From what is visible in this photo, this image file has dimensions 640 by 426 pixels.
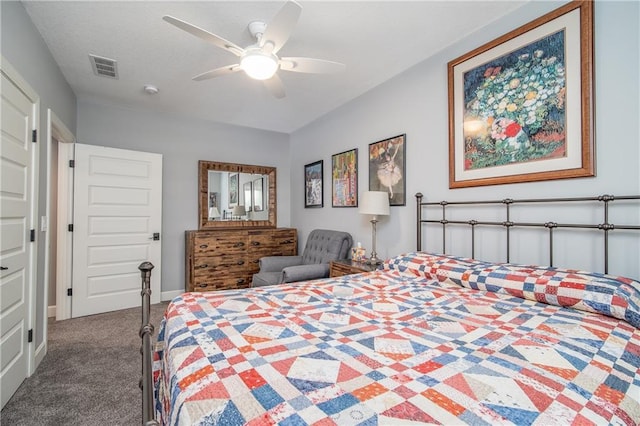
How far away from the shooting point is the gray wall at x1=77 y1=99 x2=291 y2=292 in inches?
148

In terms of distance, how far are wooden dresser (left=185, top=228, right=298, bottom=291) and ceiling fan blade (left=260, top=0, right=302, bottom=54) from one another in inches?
108

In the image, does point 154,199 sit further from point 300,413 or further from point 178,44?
point 300,413

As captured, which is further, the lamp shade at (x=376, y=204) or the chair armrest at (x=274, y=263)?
the chair armrest at (x=274, y=263)

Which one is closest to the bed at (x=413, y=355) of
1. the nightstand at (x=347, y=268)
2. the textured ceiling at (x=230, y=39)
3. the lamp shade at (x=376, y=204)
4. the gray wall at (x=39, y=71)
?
the nightstand at (x=347, y=268)

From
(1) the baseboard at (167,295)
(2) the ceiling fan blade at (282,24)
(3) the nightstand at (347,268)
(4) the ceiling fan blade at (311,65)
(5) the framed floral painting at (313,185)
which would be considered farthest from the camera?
(5) the framed floral painting at (313,185)

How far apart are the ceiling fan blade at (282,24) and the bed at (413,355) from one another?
1.51 m

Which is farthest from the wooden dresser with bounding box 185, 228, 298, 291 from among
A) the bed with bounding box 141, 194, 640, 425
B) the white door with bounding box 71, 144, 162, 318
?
the bed with bounding box 141, 194, 640, 425

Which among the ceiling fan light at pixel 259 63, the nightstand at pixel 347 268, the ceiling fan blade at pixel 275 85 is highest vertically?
the ceiling fan blade at pixel 275 85

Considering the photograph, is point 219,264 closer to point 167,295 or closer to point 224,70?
point 167,295

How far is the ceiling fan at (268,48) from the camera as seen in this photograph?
1580 mm

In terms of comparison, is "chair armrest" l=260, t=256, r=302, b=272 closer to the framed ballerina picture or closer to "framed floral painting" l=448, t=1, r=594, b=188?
the framed ballerina picture

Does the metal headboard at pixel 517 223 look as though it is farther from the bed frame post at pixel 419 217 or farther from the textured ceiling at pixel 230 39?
the textured ceiling at pixel 230 39

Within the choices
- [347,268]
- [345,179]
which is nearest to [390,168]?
[345,179]

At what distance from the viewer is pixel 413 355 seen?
0.97m
